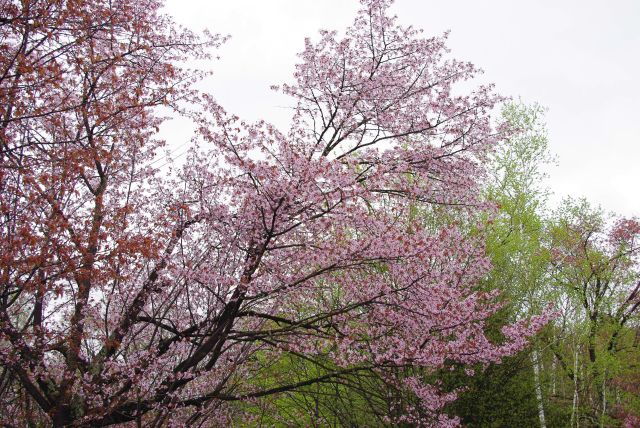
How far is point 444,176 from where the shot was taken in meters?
7.07

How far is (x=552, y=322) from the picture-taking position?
42.6 ft

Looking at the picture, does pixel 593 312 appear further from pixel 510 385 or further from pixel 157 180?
pixel 157 180

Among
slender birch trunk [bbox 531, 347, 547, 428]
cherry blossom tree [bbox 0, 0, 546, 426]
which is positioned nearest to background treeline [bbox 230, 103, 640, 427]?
slender birch trunk [bbox 531, 347, 547, 428]

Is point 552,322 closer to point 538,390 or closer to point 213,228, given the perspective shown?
point 538,390

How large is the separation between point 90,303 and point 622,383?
13464mm

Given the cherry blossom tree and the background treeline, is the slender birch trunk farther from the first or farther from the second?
the cherry blossom tree

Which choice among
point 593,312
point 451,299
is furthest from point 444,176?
point 593,312

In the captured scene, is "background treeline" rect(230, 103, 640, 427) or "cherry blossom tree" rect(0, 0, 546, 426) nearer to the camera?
"cherry blossom tree" rect(0, 0, 546, 426)

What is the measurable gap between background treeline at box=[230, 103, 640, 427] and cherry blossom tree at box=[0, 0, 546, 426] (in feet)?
12.6

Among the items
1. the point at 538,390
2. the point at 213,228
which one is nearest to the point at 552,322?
the point at 538,390

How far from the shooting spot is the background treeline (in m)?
10.9

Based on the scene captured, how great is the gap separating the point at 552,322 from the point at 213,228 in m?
10.3

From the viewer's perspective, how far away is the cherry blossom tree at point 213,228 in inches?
183

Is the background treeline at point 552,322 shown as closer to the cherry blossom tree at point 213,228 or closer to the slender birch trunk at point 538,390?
the slender birch trunk at point 538,390
